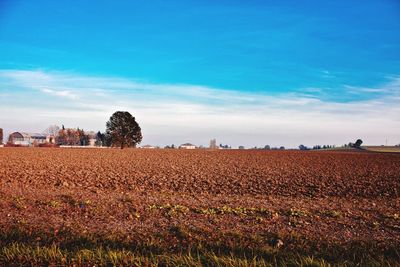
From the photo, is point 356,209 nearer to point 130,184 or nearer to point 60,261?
point 60,261

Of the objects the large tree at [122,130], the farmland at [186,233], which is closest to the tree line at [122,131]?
the large tree at [122,130]

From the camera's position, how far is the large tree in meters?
102

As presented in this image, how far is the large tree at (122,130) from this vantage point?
102375 mm

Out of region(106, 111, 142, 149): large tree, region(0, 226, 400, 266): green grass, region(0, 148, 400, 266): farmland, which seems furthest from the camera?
region(106, 111, 142, 149): large tree

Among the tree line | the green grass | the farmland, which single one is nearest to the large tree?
the tree line

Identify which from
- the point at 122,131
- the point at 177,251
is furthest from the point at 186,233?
the point at 122,131

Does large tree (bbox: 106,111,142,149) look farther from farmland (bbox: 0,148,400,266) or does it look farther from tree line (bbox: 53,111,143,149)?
farmland (bbox: 0,148,400,266)

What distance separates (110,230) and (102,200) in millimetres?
4735

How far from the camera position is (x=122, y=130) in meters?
103

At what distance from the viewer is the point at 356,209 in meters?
12.6

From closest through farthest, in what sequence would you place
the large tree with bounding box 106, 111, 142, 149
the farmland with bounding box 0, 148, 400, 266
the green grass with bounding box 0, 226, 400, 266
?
the green grass with bounding box 0, 226, 400, 266 → the farmland with bounding box 0, 148, 400, 266 → the large tree with bounding box 106, 111, 142, 149

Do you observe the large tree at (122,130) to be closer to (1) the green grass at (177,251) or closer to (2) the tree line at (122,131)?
(2) the tree line at (122,131)

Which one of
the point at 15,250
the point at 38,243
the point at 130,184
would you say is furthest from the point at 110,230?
the point at 130,184

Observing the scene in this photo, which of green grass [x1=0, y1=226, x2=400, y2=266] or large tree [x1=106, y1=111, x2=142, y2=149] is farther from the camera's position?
large tree [x1=106, y1=111, x2=142, y2=149]
